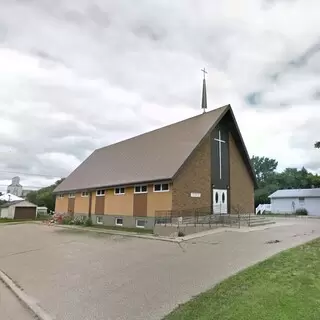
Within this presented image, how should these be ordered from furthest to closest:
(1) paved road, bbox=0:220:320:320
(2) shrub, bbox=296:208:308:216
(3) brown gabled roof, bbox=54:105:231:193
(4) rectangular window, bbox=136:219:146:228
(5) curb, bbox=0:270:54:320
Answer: (2) shrub, bbox=296:208:308:216, (4) rectangular window, bbox=136:219:146:228, (3) brown gabled roof, bbox=54:105:231:193, (1) paved road, bbox=0:220:320:320, (5) curb, bbox=0:270:54:320

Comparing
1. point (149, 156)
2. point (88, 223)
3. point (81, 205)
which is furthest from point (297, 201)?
point (88, 223)

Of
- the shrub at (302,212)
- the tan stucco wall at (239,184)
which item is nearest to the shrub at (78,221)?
the tan stucco wall at (239,184)

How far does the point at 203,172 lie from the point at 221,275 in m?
14.4

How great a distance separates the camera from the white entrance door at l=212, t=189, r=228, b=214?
2289 centimetres

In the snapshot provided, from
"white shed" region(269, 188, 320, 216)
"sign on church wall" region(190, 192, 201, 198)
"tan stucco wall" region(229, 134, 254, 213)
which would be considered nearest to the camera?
"sign on church wall" region(190, 192, 201, 198)

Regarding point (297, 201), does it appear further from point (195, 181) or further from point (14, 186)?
point (14, 186)

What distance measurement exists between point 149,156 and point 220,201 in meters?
6.07

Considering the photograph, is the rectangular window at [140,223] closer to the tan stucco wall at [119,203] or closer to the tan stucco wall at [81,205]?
the tan stucco wall at [119,203]

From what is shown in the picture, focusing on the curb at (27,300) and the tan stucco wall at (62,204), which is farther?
the tan stucco wall at (62,204)

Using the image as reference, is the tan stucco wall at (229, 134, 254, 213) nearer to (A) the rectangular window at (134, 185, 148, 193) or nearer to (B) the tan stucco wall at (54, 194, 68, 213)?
(A) the rectangular window at (134, 185, 148, 193)

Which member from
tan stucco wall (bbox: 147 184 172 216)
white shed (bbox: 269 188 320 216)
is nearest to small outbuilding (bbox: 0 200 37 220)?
tan stucco wall (bbox: 147 184 172 216)

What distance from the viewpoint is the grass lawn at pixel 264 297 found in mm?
4984

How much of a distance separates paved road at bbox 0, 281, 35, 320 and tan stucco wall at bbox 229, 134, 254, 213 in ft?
61.7

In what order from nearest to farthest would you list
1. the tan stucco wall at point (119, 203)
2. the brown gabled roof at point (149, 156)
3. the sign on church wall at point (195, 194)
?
1. the sign on church wall at point (195, 194)
2. the brown gabled roof at point (149, 156)
3. the tan stucco wall at point (119, 203)
